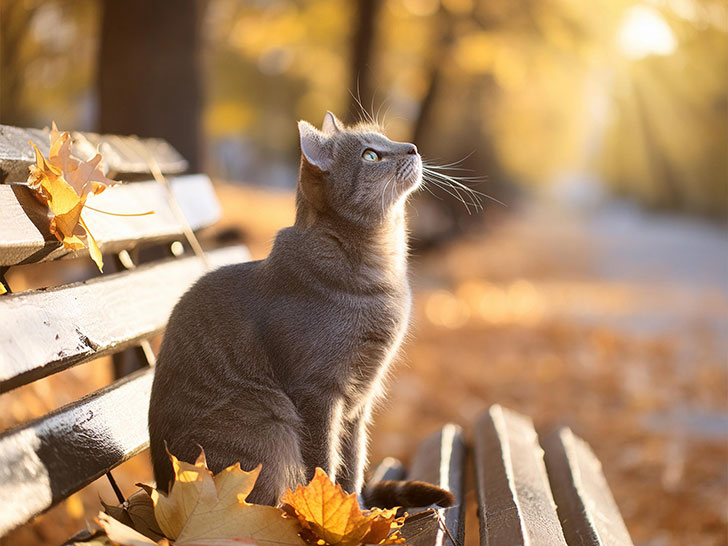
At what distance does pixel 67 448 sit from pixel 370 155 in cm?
129

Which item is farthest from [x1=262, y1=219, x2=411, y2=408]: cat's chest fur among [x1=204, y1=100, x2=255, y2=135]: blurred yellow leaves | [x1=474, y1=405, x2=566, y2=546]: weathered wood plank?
[x1=204, y1=100, x2=255, y2=135]: blurred yellow leaves

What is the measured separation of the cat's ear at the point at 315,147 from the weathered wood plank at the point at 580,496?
4.16 ft

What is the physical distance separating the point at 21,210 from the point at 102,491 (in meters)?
2.45

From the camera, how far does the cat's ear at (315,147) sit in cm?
236

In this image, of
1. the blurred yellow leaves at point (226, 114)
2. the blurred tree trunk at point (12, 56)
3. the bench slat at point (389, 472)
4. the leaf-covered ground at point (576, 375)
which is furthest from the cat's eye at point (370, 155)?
the blurred yellow leaves at point (226, 114)

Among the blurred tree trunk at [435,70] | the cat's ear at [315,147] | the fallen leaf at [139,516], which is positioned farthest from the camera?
the blurred tree trunk at [435,70]

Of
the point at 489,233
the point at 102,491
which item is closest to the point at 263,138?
the point at 489,233

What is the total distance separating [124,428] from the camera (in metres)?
2.16

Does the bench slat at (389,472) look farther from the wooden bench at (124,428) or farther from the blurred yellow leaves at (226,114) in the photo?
the blurred yellow leaves at (226,114)

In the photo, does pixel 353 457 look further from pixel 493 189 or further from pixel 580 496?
pixel 493 189

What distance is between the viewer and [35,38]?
40.6ft

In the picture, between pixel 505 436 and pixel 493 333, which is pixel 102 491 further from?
→ pixel 493 333

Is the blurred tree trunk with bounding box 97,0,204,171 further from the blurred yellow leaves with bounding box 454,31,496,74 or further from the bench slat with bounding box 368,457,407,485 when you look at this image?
the blurred yellow leaves with bounding box 454,31,496,74

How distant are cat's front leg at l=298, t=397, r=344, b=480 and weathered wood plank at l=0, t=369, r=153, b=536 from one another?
0.49 meters
